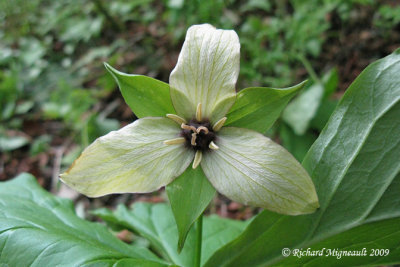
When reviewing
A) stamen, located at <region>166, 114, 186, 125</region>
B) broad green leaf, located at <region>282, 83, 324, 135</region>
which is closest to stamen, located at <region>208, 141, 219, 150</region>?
stamen, located at <region>166, 114, 186, 125</region>

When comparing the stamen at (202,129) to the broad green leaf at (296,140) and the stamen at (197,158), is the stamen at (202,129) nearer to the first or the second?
the stamen at (197,158)

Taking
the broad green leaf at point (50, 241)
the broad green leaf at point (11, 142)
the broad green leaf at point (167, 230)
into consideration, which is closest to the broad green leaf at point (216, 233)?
the broad green leaf at point (167, 230)

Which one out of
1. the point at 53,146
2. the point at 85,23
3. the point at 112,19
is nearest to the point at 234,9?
the point at 112,19

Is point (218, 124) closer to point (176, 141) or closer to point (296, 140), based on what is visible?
point (176, 141)

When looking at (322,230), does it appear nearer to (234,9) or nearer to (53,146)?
(53,146)

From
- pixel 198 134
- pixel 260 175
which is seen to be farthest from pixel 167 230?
pixel 260 175

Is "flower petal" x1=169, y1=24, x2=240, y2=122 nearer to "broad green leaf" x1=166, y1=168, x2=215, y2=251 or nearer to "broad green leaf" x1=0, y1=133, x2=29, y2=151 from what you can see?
"broad green leaf" x1=166, y1=168, x2=215, y2=251
